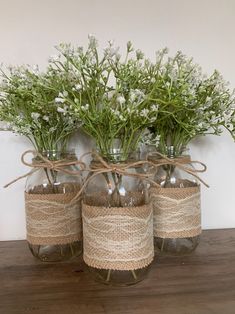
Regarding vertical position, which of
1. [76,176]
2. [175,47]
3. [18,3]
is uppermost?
[18,3]

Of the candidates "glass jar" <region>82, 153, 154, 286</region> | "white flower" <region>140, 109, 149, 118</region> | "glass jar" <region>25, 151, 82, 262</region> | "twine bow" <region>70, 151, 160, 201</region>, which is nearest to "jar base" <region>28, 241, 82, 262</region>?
"glass jar" <region>25, 151, 82, 262</region>

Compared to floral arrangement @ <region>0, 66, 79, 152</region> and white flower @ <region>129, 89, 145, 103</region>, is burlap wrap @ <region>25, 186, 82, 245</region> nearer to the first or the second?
floral arrangement @ <region>0, 66, 79, 152</region>

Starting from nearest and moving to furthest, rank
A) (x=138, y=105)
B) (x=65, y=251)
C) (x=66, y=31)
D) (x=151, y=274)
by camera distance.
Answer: (x=138, y=105)
(x=151, y=274)
(x=65, y=251)
(x=66, y=31)

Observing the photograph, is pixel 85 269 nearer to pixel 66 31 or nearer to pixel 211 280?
pixel 211 280

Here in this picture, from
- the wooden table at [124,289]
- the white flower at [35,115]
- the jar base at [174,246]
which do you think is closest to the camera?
the wooden table at [124,289]

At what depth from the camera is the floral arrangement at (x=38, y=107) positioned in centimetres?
70

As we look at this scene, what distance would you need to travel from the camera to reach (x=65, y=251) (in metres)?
0.84

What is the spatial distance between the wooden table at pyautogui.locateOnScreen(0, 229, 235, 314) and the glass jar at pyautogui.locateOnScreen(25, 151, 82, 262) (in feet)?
0.14

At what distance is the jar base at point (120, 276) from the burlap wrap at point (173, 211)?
0.14 meters

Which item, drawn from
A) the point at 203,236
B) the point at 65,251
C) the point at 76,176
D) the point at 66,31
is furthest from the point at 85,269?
the point at 66,31

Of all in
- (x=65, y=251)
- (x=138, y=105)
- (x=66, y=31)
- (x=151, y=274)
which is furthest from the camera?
(x=66, y=31)

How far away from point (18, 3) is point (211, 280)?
2.93ft

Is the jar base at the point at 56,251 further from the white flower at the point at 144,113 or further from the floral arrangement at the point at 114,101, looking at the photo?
the white flower at the point at 144,113

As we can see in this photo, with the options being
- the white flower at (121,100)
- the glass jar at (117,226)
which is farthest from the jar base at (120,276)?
the white flower at (121,100)
